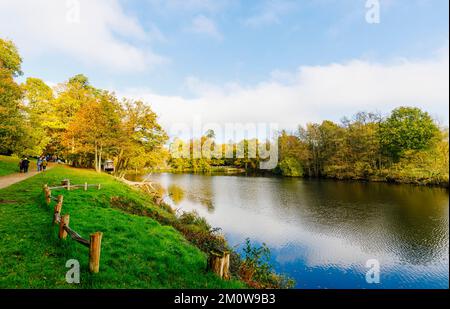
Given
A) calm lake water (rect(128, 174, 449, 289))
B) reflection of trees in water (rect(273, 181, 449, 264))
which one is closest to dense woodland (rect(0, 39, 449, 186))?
reflection of trees in water (rect(273, 181, 449, 264))

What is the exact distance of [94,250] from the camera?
6.39 meters

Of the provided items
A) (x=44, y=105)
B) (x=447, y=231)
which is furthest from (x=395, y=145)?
(x=44, y=105)

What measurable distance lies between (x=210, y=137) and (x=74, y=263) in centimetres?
10468

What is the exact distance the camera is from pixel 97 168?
3155cm

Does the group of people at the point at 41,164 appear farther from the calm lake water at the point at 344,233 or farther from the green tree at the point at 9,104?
the calm lake water at the point at 344,233

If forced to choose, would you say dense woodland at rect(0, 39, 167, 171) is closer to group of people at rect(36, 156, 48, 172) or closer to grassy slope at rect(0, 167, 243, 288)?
group of people at rect(36, 156, 48, 172)

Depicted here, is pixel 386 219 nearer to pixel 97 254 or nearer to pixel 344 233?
pixel 344 233

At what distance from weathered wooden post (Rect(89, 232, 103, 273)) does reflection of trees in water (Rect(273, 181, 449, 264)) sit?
15.6 metres

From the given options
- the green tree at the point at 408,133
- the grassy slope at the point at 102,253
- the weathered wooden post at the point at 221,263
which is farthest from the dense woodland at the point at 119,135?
the weathered wooden post at the point at 221,263

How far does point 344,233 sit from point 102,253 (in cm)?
1672

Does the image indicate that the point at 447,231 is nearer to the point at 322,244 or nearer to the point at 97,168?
the point at 322,244

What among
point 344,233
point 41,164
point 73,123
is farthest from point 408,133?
point 41,164

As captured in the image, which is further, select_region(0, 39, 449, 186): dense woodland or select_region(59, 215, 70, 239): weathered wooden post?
select_region(0, 39, 449, 186): dense woodland

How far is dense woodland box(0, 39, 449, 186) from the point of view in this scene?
83.0ft
